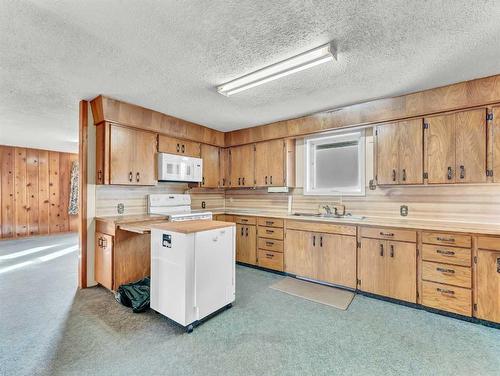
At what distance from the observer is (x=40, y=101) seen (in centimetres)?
332

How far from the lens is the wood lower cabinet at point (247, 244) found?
13.7ft

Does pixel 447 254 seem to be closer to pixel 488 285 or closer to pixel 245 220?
pixel 488 285

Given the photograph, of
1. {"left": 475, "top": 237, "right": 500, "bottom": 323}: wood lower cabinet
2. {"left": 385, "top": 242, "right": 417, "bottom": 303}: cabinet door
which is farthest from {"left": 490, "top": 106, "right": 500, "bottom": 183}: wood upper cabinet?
{"left": 385, "top": 242, "right": 417, "bottom": 303}: cabinet door

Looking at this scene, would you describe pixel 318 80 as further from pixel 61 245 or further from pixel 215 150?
pixel 61 245

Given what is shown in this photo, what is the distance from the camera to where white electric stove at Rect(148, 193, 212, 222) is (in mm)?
3794

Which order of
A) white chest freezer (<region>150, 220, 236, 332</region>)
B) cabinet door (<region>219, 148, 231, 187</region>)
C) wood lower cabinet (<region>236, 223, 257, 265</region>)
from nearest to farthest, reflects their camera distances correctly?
white chest freezer (<region>150, 220, 236, 332</region>) < wood lower cabinet (<region>236, 223, 257, 265</region>) < cabinet door (<region>219, 148, 231, 187</region>)

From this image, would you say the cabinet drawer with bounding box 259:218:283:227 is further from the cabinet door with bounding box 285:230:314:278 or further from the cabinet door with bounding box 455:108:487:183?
the cabinet door with bounding box 455:108:487:183

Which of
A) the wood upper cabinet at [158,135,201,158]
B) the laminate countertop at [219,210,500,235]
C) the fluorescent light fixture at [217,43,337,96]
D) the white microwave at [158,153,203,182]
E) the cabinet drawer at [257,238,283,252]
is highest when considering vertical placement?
the fluorescent light fixture at [217,43,337,96]

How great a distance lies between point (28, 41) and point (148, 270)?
2.82 m

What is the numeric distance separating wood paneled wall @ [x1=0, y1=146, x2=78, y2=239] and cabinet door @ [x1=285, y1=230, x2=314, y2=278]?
717 centimetres

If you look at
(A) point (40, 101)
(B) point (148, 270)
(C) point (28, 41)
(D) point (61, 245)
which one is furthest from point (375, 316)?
(D) point (61, 245)

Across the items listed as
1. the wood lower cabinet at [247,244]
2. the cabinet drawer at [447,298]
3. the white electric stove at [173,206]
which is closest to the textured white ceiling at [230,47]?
the white electric stove at [173,206]

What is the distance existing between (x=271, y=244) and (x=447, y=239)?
2.29 m

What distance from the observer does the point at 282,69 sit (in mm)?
2359
